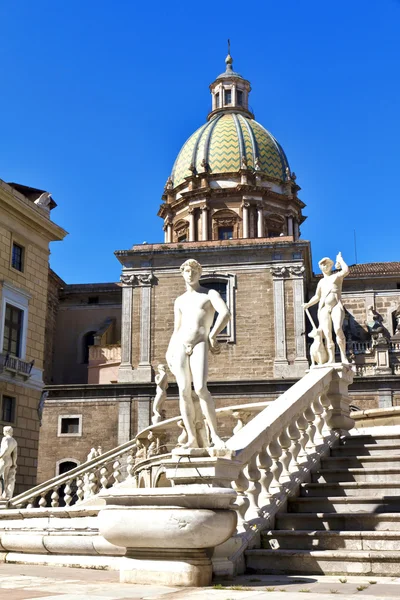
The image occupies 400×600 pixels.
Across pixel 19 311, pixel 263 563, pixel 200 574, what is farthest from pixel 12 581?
pixel 19 311

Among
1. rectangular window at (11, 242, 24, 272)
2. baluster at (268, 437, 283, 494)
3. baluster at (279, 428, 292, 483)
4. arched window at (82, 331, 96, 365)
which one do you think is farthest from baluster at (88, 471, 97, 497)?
arched window at (82, 331, 96, 365)

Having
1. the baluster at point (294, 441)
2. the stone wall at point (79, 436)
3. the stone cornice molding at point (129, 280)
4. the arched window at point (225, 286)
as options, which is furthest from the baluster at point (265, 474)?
the stone cornice molding at point (129, 280)

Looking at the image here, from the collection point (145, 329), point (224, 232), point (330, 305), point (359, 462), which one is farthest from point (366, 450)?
point (224, 232)

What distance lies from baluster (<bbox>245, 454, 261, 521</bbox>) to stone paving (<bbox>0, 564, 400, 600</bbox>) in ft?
3.12

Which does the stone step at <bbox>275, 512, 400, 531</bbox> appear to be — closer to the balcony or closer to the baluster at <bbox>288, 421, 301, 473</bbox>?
the baluster at <bbox>288, 421, 301, 473</bbox>

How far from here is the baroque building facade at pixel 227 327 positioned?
34.5m

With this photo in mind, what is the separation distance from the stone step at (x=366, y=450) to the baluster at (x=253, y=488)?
2.54 m

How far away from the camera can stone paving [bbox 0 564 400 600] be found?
512cm

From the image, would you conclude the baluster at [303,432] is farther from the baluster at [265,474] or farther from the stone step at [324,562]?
the stone step at [324,562]

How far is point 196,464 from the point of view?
6.34 meters

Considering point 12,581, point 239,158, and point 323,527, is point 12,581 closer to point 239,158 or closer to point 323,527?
point 323,527

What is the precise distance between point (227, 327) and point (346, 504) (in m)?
29.1

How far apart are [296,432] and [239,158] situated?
38.4m

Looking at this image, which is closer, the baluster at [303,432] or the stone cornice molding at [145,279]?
the baluster at [303,432]
